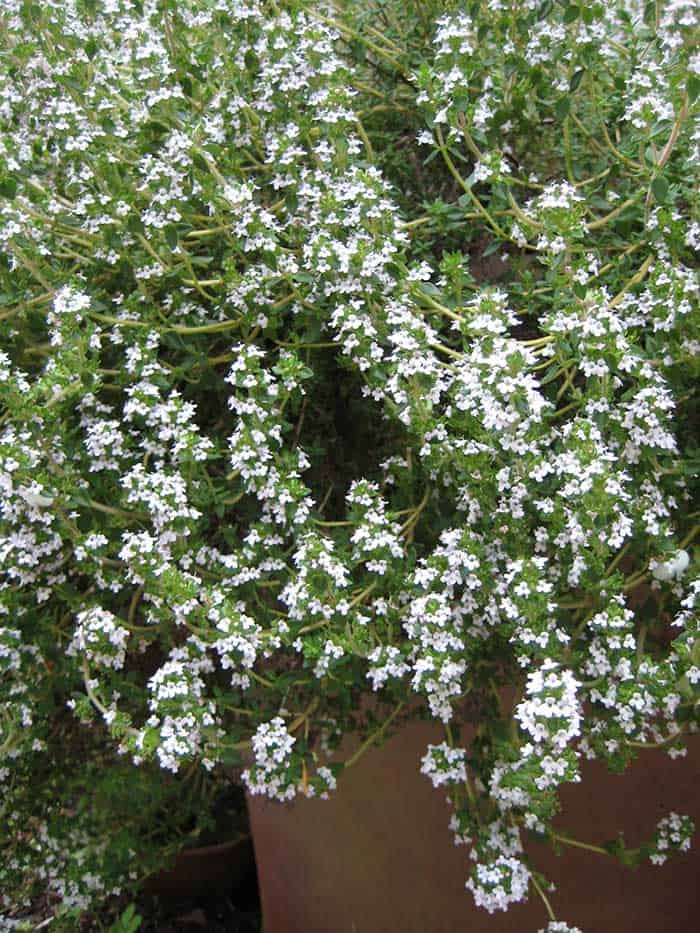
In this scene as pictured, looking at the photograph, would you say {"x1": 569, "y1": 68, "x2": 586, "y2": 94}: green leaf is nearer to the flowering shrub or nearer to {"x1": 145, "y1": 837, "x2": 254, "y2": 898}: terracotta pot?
the flowering shrub

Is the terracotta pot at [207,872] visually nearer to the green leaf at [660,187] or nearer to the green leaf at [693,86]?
the green leaf at [660,187]

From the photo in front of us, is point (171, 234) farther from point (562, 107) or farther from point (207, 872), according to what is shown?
point (207, 872)

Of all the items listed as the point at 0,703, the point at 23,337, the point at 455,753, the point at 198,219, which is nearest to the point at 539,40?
the point at 198,219

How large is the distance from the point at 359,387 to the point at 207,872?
6.89 feet

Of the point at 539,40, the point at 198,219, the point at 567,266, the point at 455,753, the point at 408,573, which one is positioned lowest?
the point at 455,753

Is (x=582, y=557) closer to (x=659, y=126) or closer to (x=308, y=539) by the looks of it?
(x=308, y=539)

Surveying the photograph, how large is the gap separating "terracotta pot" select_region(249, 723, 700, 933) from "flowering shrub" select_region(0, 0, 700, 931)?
Result: 112 mm

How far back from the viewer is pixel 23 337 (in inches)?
79.1

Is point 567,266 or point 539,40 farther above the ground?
point 539,40

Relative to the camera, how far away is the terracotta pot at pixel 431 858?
7.07ft

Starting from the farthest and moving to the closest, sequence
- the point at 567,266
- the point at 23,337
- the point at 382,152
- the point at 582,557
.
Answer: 1. the point at 382,152
2. the point at 23,337
3. the point at 567,266
4. the point at 582,557

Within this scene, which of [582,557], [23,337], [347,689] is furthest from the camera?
[23,337]

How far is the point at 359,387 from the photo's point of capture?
209 cm

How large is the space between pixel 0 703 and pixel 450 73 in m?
1.45
